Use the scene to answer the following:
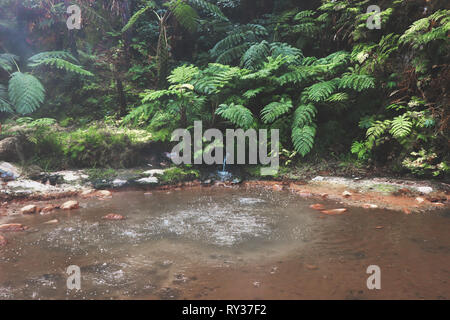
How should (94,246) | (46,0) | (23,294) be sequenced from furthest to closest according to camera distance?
1. (46,0)
2. (94,246)
3. (23,294)

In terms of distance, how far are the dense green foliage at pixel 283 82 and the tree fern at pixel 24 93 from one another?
17mm

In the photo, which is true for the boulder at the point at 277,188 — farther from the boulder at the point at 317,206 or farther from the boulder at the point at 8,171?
the boulder at the point at 8,171

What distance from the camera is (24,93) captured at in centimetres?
512

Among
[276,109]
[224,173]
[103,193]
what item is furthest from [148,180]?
[276,109]

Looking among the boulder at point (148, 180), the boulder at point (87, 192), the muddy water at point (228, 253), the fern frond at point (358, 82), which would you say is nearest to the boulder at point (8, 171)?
the boulder at point (87, 192)

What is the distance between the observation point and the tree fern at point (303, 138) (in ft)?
15.0

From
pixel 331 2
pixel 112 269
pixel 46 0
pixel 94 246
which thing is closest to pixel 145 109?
pixel 94 246

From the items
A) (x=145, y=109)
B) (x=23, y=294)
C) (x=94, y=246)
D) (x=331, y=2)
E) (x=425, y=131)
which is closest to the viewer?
(x=23, y=294)

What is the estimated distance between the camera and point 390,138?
4.55m

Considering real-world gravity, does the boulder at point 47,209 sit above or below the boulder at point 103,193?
below

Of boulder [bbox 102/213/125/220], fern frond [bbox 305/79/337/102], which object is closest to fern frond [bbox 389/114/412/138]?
fern frond [bbox 305/79/337/102]

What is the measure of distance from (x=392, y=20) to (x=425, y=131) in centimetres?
231
